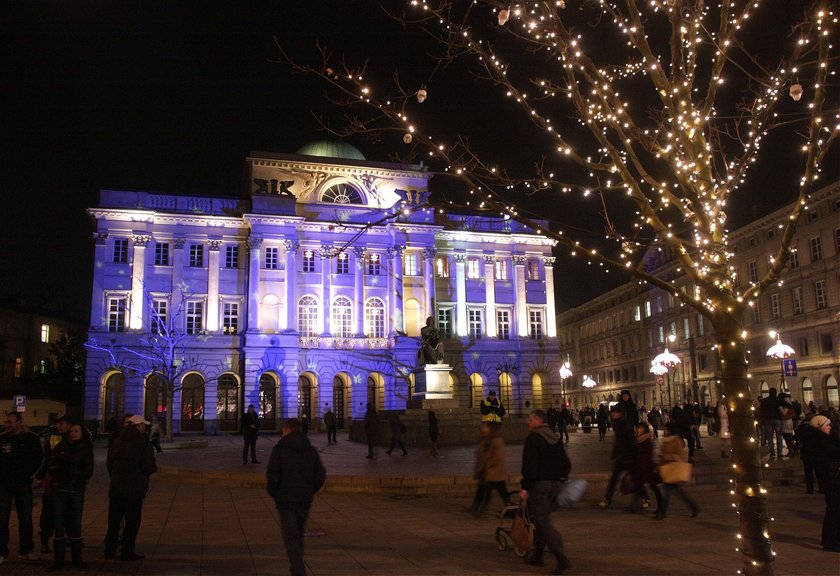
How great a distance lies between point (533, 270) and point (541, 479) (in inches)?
1883

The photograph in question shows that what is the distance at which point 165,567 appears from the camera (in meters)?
7.89

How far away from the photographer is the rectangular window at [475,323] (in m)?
52.1

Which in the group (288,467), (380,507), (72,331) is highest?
(72,331)

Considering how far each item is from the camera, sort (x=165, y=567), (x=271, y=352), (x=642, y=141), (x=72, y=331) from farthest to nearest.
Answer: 1. (x=72, y=331)
2. (x=271, y=352)
3. (x=165, y=567)
4. (x=642, y=141)

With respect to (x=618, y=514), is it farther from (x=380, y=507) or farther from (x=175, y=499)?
(x=175, y=499)

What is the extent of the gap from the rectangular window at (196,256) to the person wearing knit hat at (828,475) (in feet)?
141

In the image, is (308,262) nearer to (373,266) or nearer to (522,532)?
(373,266)

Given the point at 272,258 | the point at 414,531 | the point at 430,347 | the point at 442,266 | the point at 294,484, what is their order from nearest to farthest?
the point at 294,484
the point at 414,531
the point at 430,347
the point at 272,258
the point at 442,266

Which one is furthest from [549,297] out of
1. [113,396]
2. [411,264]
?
[113,396]

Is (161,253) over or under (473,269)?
over

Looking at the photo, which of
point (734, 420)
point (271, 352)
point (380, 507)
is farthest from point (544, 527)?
point (271, 352)

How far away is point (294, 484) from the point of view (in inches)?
272

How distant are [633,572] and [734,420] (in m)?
2.26

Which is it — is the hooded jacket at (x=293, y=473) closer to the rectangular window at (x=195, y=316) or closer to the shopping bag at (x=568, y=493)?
the shopping bag at (x=568, y=493)
